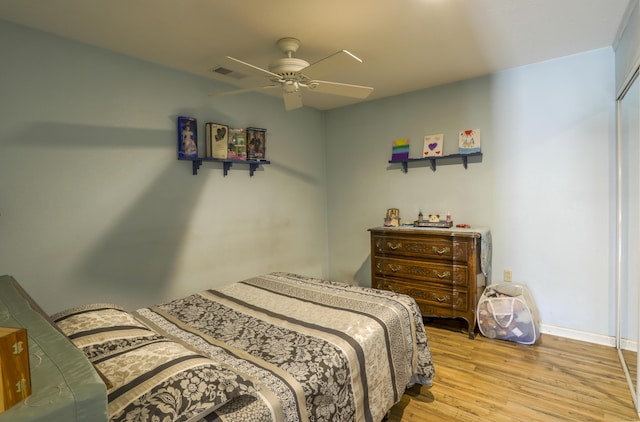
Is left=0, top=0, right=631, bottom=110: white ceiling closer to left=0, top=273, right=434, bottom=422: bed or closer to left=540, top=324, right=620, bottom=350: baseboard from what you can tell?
left=0, top=273, right=434, bottom=422: bed

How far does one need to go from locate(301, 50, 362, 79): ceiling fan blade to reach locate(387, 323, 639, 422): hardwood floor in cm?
213

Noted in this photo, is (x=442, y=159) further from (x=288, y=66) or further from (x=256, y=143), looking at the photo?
(x=288, y=66)

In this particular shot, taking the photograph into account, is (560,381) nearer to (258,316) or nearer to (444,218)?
(444,218)

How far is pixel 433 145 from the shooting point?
3.60 m

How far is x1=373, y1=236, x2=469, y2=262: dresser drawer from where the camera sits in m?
2.99

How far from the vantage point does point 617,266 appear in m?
2.69

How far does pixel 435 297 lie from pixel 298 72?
2.33 meters

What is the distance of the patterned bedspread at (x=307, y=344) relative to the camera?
1237 mm

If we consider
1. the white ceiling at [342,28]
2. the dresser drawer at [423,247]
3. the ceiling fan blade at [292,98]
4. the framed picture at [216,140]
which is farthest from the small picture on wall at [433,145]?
the framed picture at [216,140]

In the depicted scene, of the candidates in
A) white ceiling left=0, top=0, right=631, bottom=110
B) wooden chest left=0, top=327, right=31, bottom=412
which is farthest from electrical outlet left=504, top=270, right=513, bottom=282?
wooden chest left=0, top=327, right=31, bottom=412

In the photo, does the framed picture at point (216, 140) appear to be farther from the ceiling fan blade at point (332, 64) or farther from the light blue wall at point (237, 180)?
the ceiling fan blade at point (332, 64)

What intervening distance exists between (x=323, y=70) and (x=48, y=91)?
189 cm

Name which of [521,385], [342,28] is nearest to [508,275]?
[521,385]

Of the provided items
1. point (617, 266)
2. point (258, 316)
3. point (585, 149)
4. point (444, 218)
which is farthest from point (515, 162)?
point (258, 316)
